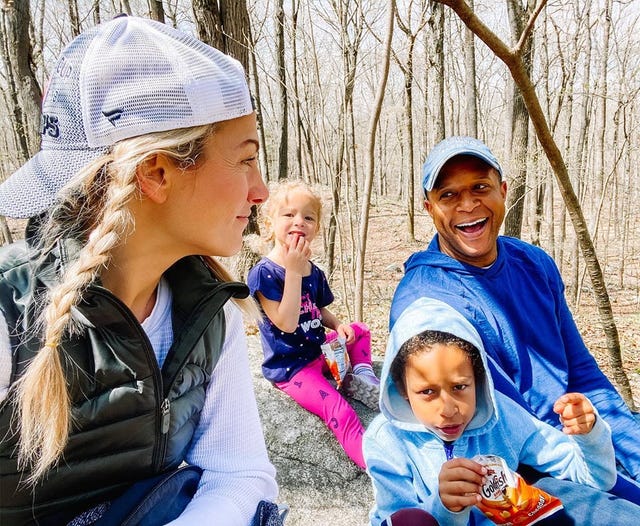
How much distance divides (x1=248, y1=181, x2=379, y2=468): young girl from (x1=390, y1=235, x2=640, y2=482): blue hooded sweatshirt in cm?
67

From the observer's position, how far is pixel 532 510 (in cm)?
126

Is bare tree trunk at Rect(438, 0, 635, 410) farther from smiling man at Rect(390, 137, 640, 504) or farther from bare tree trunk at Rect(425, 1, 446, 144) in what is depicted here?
bare tree trunk at Rect(425, 1, 446, 144)

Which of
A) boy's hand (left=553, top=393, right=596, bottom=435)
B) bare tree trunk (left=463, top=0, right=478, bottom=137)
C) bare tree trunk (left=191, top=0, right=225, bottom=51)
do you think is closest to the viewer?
boy's hand (left=553, top=393, right=596, bottom=435)

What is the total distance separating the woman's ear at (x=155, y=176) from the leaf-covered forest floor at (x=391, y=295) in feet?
12.0

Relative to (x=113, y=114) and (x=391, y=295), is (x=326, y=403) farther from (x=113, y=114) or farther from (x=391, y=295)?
(x=391, y=295)

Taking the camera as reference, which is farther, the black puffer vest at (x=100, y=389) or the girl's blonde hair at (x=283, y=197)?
the girl's blonde hair at (x=283, y=197)

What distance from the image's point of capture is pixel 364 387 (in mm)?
2611

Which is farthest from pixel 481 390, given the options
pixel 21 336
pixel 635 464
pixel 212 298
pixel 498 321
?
pixel 21 336

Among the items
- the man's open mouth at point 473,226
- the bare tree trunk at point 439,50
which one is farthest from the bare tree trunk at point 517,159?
the man's open mouth at point 473,226

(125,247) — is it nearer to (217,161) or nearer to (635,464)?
(217,161)

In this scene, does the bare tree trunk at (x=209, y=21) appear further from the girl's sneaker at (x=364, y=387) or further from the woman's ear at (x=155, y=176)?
the woman's ear at (x=155, y=176)

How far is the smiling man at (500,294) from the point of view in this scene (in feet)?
5.46

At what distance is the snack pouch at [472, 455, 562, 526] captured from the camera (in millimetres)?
1230

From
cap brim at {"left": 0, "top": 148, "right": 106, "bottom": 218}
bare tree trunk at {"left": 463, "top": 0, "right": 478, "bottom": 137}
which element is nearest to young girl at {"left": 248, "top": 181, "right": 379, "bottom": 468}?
cap brim at {"left": 0, "top": 148, "right": 106, "bottom": 218}
